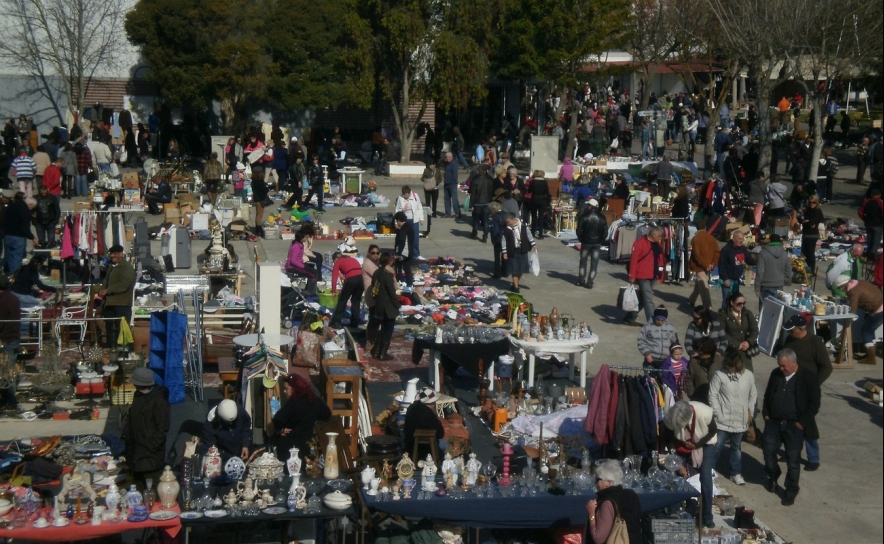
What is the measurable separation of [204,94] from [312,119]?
6.19m

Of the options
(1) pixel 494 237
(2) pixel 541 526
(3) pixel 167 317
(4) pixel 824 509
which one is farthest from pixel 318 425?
(1) pixel 494 237

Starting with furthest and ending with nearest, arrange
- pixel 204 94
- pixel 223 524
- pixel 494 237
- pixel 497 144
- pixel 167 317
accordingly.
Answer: pixel 497 144, pixel 204 94, pixel 494 237, pixel 167 317, pixel 223 524

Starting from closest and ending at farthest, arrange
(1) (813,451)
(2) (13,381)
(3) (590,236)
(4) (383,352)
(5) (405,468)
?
(5) (405,468) < (1) (813,451) < (2) (13,381) < (4) (383,352) < (3) (590,236)

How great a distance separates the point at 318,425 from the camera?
9.95 m

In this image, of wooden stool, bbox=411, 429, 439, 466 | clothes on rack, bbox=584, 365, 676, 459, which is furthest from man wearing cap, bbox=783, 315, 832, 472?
wooden stool, bbox=411, 429, 439, 466

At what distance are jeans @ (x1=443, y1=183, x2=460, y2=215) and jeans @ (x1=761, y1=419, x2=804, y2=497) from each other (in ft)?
52.9

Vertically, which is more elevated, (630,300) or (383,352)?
(630,300)

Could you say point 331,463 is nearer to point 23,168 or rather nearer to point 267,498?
point 267,498

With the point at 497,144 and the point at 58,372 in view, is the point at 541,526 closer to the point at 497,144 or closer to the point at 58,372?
the point at 58,372

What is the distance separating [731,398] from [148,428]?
5.35 meters

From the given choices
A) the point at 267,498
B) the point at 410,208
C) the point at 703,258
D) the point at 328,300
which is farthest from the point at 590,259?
the point at 267,498

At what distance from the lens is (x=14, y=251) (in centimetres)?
1925

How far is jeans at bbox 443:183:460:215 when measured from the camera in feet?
86.2

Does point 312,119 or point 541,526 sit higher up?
point 312,119
